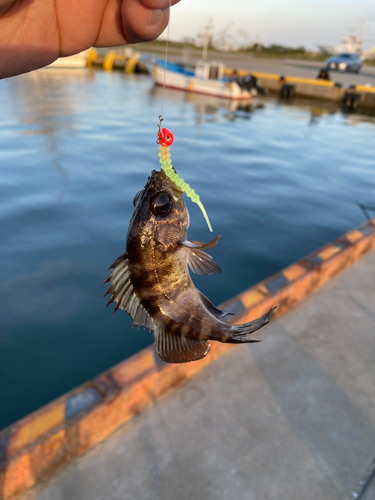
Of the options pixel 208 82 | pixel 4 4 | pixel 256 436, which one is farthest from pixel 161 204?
pixel 208 82

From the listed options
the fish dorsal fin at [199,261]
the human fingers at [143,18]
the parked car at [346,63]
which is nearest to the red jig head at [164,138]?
the fish dorsal fin at [199,261]

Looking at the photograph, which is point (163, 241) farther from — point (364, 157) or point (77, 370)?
point (364, 157)

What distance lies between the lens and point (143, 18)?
2.18 m

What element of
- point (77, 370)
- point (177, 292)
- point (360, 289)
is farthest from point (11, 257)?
point (360, 289)

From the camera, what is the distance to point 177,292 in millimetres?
2031

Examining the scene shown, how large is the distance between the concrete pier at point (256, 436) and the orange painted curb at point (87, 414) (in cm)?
15

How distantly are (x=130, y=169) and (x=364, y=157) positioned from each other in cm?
1225

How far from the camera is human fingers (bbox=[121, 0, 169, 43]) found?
2.14 meters

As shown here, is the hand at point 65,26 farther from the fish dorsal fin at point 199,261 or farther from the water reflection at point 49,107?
the water reflection at point 49,107

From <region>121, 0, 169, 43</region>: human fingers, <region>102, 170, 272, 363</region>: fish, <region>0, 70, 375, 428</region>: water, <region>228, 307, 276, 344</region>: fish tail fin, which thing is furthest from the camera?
<region>0, 70, 375, 428</region>: water

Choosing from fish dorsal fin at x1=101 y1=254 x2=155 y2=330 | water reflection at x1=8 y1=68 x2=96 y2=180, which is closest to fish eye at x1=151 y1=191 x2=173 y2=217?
fish dorsal fin at x1=101 y1=254 x2=155 y2=330

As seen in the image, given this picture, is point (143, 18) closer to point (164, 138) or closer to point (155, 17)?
point (155, 17)

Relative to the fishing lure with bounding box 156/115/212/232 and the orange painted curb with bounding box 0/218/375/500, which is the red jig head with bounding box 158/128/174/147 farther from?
the orange painted curb with bounding box 0/218/375/500

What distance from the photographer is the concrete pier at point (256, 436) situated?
3.86 m
